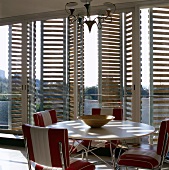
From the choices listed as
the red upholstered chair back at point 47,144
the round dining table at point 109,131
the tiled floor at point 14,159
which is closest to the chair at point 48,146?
the red upholstered chair back at point 47,144

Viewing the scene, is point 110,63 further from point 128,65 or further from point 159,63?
point 159,63

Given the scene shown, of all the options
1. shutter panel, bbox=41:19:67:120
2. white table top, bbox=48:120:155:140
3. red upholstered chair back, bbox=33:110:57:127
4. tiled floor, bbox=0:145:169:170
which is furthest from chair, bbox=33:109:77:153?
shutter panel, bbox=41:19:67:120

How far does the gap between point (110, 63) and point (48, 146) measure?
9.79ft

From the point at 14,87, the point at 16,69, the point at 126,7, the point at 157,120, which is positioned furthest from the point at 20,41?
the point at 157,120

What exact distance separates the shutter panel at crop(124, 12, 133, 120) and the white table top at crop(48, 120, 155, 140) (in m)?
1.65

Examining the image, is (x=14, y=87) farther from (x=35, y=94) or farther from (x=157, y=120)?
(x=157, y=120)

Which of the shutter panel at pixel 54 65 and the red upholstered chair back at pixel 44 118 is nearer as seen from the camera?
the red upholstered chair back at pixel 44 118

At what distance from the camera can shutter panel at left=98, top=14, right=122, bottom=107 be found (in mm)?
4980

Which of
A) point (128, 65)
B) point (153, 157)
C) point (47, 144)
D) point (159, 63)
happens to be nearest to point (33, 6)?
point (128, 65)

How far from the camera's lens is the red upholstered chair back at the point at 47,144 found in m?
2.27

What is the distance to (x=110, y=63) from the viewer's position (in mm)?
5027

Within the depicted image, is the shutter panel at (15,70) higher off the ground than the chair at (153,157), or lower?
higher

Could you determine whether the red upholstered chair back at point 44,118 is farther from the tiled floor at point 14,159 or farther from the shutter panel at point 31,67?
the shutter panel at point 31,67

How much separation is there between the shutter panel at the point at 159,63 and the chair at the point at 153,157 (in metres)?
1.87
